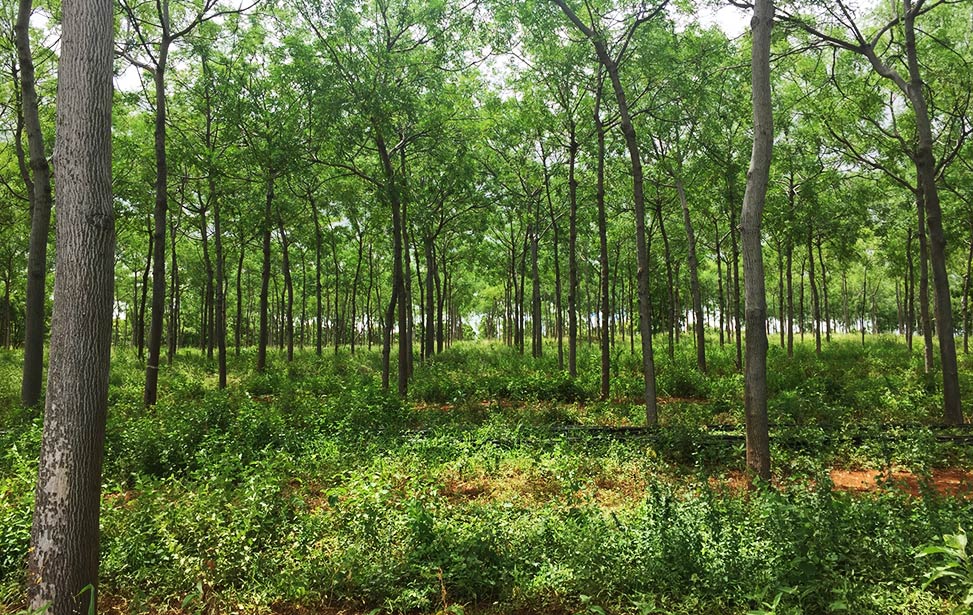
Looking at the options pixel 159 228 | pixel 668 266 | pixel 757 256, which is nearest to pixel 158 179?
pixel 159 228

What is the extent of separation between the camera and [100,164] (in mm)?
3721

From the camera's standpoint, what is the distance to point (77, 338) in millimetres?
3607

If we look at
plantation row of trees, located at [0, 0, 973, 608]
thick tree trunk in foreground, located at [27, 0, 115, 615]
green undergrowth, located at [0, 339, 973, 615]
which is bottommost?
green undergrowth, located at [0, 339, 973, 615]

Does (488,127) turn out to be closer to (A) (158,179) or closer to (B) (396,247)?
(B) (396,247)

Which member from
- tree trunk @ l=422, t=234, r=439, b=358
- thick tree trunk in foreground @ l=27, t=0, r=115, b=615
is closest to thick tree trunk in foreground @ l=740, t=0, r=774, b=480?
thick tree trunk in foreground @ l=27, t=0, r=115, b=615

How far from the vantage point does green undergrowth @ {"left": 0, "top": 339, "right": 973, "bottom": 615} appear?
4.02 m

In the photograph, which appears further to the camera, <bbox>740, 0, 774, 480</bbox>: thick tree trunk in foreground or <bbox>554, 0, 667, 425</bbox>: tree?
<bbox>554, 0, 667, 425</bbox>: tree

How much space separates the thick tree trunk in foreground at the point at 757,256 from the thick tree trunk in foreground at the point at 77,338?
22.3 ft

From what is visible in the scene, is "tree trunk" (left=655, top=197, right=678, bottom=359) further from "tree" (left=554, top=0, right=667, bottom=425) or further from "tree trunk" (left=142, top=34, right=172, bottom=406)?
"tree trunk" (left=142, top=34, right=172, bottom=406)

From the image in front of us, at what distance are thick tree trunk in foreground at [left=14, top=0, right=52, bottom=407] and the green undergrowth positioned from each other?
1345 mm

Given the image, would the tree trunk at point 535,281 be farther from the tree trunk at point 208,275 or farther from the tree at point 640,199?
the tree trunk at point 208,275

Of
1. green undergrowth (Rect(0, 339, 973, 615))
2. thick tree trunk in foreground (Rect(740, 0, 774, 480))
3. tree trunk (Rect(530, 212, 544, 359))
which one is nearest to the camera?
green undergrowth (Rect(0, 339, 973, 615))

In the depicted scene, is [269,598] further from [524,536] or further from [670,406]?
[670,406]

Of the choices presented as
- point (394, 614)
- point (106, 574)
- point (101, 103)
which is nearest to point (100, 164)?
point (101, 103)
